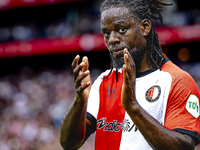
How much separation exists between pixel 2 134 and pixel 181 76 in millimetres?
7952

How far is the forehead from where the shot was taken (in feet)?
5.42

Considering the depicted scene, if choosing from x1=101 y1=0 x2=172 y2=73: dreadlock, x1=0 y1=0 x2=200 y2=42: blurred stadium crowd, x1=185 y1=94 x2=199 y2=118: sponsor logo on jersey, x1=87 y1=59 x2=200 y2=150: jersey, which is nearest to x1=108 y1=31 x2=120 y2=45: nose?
x1=101 y1=0 x2=172 y2=73: dreadlock

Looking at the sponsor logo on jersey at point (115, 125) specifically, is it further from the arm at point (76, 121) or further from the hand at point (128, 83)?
the hand at point (128, 83)

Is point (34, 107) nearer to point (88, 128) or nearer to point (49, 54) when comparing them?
point (49, 54)

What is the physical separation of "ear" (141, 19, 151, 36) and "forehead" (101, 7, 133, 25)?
12cm

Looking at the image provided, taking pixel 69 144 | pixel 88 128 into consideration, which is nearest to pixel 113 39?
pixel 88 128

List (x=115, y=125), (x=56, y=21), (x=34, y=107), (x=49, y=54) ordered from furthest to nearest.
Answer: (x=56, y=21) → (x=49, y=54) → (x=34, y=107) → (x=115, y=125)

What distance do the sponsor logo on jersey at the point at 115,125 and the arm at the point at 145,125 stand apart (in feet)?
0.95

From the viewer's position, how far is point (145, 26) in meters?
1.76

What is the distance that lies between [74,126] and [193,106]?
Answer: 0.73 metres

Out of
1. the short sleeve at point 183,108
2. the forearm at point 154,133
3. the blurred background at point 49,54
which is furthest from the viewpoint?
the blurred background at point 49,54

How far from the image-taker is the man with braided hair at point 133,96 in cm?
134

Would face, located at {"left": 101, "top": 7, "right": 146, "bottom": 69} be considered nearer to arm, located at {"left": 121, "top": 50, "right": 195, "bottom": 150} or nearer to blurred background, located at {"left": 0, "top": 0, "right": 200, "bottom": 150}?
arm, located at {"left": 121, "top": 50, "right": 195, "bottom": 150}

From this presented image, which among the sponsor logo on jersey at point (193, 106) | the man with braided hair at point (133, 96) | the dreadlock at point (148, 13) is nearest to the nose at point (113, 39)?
the man with braided hair at point (133, 96)
